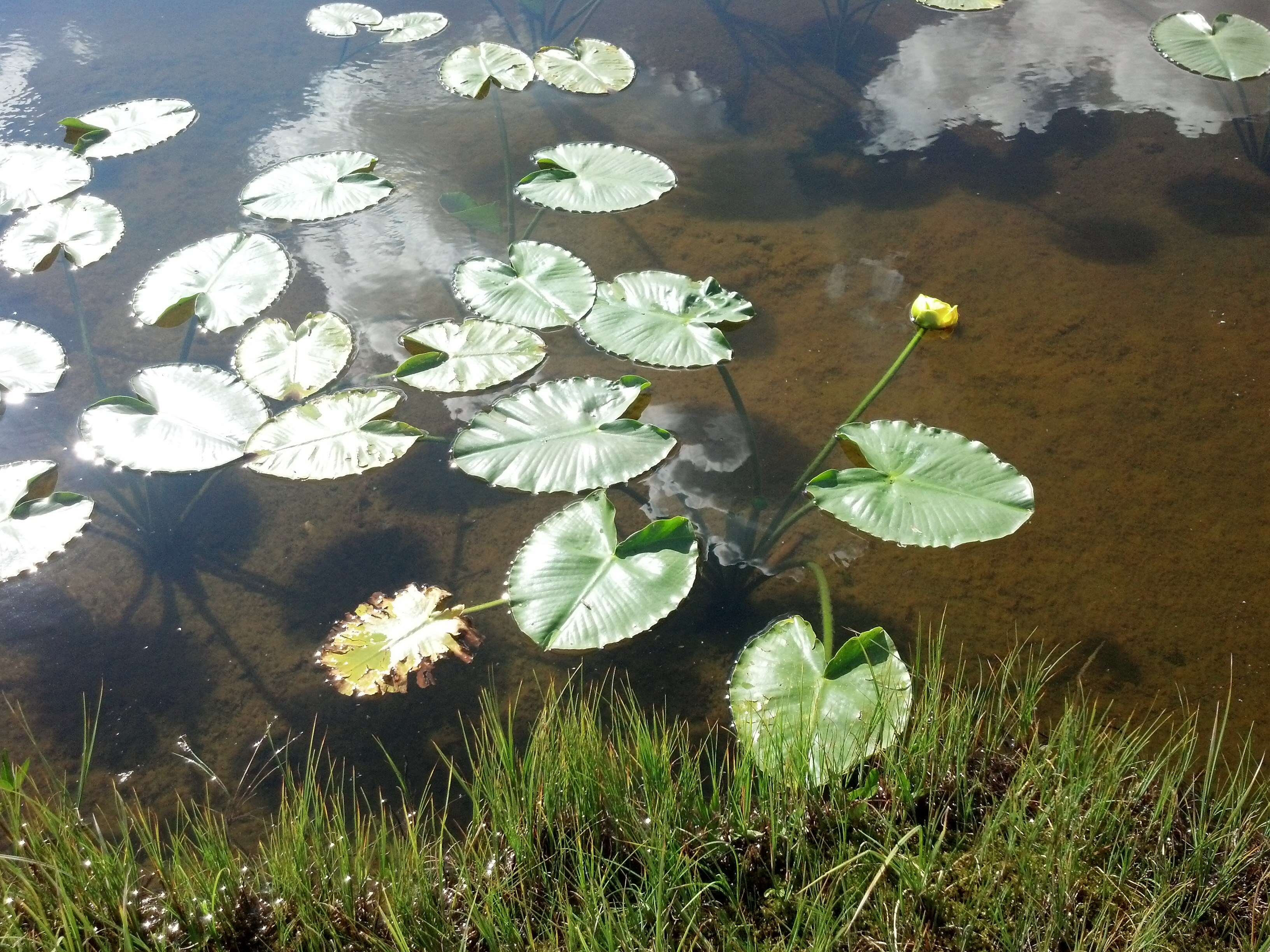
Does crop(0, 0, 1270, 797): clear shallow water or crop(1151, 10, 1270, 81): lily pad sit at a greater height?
crop(1151, 10, 1270, 81): lily pad

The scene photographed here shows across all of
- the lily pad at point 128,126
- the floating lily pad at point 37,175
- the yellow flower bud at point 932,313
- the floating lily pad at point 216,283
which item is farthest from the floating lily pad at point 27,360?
the yellow flower bud at point 932,313

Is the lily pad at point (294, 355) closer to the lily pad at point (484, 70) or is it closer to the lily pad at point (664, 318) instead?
the lily pad at point (664, 318)

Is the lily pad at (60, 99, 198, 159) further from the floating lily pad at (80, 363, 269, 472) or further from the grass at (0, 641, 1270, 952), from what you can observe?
the grass at (0, 641, 1270, 952)

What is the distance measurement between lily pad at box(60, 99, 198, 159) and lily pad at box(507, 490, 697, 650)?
2.21 m

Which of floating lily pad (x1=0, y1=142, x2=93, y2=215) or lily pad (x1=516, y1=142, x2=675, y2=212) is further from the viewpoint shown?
floating lily pad (x1=0, y1=142, x2=93, y2=215)

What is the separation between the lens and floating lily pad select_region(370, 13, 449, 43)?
12.3 ft

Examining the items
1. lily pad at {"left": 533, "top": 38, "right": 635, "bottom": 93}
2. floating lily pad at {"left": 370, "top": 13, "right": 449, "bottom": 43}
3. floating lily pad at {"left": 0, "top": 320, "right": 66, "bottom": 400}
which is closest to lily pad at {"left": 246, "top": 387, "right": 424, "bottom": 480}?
floating lily pad at {"left": 0, "top": 320, "right": 66, "bottom": 400}

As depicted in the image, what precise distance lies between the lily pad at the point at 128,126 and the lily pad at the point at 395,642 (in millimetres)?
2023

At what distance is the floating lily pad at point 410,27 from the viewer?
3744 mm

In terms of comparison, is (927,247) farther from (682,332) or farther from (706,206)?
(682,332)

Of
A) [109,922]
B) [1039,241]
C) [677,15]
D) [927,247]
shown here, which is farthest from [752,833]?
[677,15]

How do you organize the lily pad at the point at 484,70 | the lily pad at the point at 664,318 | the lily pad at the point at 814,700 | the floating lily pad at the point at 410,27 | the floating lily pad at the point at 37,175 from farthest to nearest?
1. the floating lily pad at the point at 410,27
2. the lily pad at the point at 484,70
3. the floating lily pad at the point at 37,175
4. the lily pad at the point at 664,318
5. the lily pad at the point at 814,700

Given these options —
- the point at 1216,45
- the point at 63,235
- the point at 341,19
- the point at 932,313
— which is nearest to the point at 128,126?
the point at 63,235

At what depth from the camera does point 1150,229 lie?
2.90 meters
